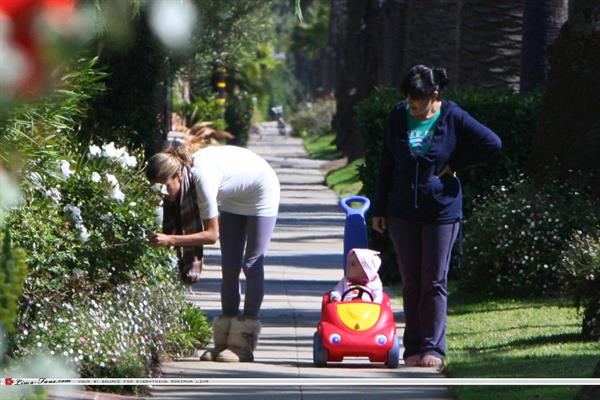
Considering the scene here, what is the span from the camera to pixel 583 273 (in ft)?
26.1

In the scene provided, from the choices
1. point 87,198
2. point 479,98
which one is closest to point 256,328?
point 87,198

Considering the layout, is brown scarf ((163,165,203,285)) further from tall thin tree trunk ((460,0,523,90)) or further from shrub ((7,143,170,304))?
tall thin tree trunk ((460,0,523,90))

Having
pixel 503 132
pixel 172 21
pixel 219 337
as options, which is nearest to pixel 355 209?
pixel 219 337

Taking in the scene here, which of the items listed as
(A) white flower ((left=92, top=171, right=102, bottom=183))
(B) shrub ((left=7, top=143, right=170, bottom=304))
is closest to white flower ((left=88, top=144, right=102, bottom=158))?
(B) shrub ((left=7, top=143, right=170, bottom=304))

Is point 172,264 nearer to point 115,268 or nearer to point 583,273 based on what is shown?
point 115,268

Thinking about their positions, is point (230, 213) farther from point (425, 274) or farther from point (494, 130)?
point (494, 130)

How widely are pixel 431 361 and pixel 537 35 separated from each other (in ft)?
24.1

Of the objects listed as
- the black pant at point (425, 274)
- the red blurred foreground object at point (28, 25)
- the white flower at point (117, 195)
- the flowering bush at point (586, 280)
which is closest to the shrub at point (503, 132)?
the flowering bush at point (586, 280)

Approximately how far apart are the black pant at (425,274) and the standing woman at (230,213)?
86 centimetres

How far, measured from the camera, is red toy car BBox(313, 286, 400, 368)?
752cm

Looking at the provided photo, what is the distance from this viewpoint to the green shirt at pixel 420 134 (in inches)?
303

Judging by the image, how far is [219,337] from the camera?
8078 millimetres

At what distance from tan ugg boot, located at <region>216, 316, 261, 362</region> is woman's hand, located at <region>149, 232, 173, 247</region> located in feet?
3.29

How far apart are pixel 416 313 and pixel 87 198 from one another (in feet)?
7.40
